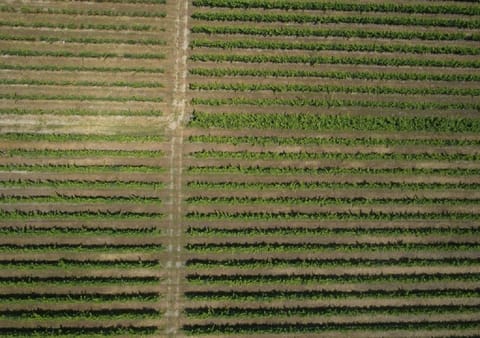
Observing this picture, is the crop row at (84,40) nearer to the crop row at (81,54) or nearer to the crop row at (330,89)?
the crop row at (81,54)

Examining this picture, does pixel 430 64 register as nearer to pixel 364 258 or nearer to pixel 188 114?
pixel 364 258

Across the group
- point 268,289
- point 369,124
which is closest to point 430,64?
point 369,124

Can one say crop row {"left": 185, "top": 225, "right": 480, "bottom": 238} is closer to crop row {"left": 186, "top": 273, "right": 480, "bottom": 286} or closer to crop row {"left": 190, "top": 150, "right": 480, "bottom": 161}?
crop row {"left": 186, "top": 273, "right": 480, "bottom": 286}

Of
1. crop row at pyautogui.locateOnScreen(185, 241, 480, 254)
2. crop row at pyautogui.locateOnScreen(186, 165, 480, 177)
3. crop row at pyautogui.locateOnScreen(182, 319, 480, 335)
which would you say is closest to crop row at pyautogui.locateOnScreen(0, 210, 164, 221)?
crop row at pyautogui.locateOnScreen(185, 241, 480, 254)

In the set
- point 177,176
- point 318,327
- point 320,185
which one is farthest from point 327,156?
point 318,327

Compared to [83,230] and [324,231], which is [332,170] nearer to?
[324,231]

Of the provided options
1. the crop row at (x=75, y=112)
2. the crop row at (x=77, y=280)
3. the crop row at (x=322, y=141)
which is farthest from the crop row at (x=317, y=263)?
the crop row at (x=75, y=112)
